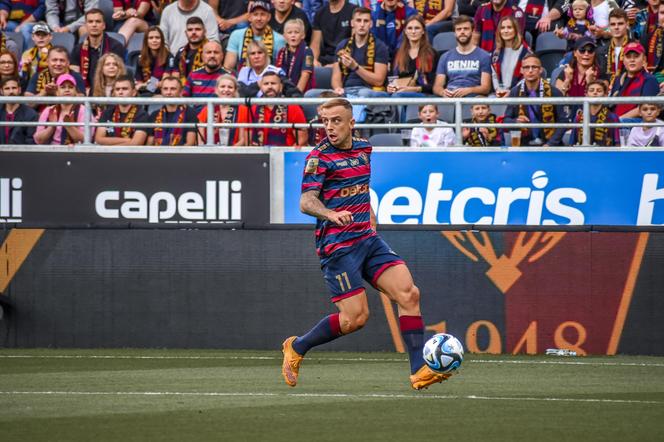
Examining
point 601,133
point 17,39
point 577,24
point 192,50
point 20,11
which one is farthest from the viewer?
point 20,11

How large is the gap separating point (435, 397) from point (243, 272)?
4.76 meters

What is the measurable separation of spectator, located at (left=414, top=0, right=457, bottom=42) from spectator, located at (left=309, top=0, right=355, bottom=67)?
103cm

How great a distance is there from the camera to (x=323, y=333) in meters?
9.74

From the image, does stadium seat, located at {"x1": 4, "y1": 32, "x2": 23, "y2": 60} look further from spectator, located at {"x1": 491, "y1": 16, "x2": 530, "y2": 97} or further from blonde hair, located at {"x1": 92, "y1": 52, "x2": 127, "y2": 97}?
spectator, located at {"x1": 491, "y1": 16, "x2": 530, "y2": 97}

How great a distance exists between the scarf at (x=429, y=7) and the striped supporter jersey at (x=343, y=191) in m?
8.69

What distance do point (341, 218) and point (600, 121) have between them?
688cm

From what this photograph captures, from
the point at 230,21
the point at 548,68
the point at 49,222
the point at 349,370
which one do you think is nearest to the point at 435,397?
the point at 349,370

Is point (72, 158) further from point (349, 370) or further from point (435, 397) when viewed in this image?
point (435, 397)

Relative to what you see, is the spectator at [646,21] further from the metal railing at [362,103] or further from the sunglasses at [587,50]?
the metal railing at [362,103]

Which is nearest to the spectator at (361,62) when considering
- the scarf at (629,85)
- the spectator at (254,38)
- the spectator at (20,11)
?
the spectator at (254,38)

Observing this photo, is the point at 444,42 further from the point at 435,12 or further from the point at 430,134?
the point at 430,134

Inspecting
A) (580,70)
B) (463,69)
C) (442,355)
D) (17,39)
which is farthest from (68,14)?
(442,355)

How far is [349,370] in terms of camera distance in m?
11.5

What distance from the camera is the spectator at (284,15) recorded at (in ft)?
57.5
